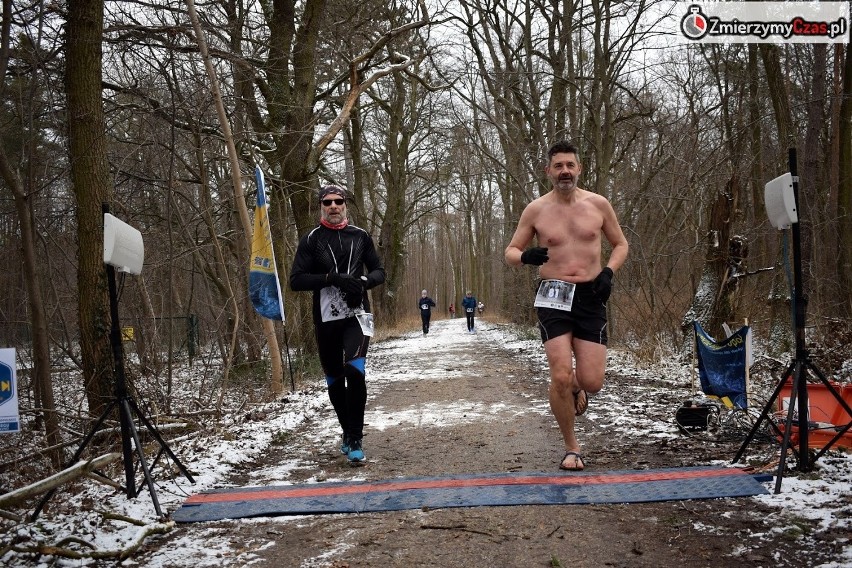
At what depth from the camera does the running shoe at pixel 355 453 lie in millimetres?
5117

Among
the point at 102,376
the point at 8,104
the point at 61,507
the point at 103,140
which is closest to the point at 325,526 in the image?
the point at 61,507

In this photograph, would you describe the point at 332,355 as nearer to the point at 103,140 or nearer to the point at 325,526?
the point at 325,526

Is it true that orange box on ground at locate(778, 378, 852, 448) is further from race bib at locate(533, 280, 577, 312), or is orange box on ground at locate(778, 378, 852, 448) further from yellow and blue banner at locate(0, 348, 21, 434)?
yellow and blue banner at locate(0, 348, 21, 434)

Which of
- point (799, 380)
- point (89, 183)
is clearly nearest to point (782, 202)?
point (799, 380)

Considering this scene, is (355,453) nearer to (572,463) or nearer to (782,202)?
(572,463)

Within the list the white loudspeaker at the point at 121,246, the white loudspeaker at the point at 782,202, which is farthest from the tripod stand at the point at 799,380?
the white loudspeaker at the point at 121,246

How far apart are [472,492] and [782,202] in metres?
2.46

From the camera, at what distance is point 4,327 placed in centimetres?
1129

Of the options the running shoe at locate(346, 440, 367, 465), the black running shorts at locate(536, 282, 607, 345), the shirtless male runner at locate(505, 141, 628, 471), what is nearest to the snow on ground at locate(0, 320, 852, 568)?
the running shoe at locate(346, 440, 367, 465)

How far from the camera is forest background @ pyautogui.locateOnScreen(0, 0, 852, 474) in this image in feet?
23.7

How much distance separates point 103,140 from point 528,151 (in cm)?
1289

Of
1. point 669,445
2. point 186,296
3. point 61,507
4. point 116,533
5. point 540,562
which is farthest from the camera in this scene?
point 186,296

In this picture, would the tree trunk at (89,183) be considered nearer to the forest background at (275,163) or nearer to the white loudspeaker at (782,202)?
the forest background at (275,163)

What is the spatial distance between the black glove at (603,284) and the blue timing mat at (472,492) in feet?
3.77
